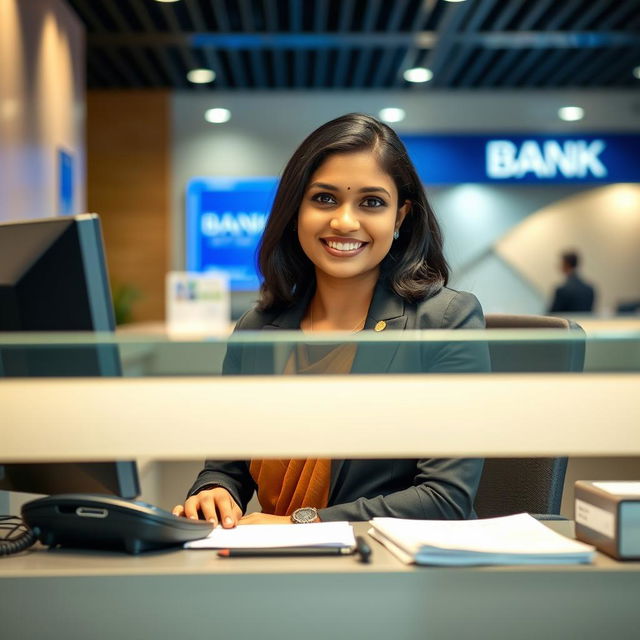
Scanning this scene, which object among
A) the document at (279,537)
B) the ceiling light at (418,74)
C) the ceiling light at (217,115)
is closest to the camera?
the document at (279,537)

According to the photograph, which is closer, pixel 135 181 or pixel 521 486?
pixel 521 486

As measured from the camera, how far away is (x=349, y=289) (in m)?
2.04

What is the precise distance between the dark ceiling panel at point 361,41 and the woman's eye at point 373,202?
539cm

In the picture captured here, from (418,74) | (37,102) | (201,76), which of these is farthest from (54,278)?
(201,76)

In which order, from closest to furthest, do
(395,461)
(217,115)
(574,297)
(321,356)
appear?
(321,356), (395,461), (574,297), (217,115)

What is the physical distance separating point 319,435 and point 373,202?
39.5 inches

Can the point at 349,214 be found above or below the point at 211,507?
above

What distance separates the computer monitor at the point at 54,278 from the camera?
1.18 m

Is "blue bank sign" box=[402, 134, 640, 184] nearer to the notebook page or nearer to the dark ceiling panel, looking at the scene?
the dark ceiling panel

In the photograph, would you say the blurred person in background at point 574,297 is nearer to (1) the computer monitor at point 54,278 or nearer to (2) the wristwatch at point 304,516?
(2) the wristwatch at point 304,516

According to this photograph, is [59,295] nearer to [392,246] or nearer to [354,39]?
[392,246]

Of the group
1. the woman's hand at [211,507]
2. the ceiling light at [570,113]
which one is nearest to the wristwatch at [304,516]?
the woman's hand at [211,507]

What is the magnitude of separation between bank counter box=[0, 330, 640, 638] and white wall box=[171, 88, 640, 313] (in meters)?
8.87

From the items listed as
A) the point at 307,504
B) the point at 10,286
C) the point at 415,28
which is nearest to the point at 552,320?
the point at 307,504
